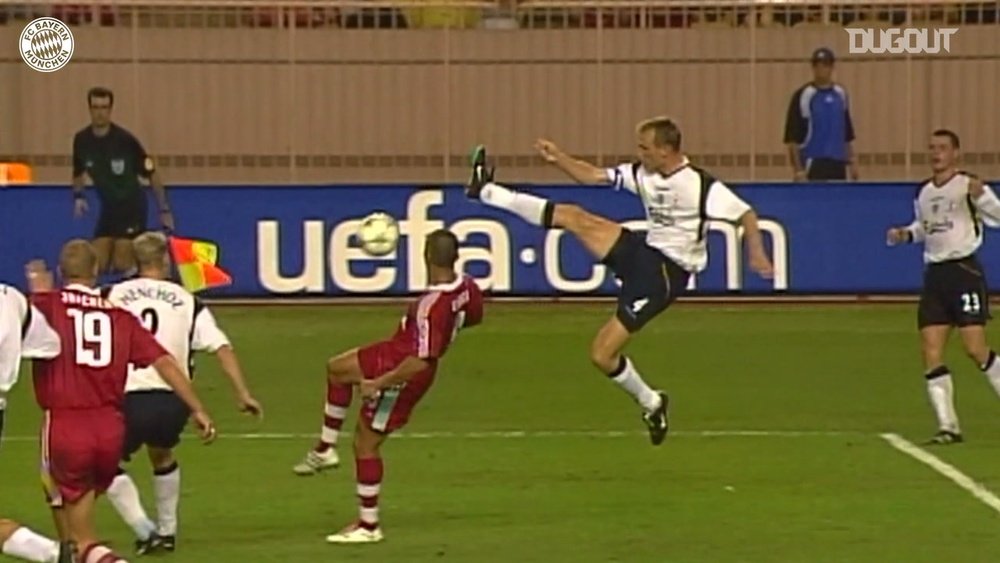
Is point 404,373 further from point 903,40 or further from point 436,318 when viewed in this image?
point 903,40

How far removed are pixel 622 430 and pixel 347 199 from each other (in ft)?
26.2

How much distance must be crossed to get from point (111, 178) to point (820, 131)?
7470mm

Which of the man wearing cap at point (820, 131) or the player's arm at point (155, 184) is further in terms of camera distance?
the man wearing cap at point (820, 131)

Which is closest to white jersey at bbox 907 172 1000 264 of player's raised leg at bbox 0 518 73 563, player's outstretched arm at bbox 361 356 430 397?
player's outstretched arm at bbox 361 356 430 397

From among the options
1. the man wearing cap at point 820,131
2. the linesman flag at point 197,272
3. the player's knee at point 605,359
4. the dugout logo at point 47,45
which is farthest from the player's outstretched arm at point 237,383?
the dugout logo at point 47,45

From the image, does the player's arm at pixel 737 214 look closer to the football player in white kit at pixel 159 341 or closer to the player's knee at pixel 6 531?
the football player in white kit at pixel 159 341

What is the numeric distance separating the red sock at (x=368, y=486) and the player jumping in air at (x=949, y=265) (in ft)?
16.5

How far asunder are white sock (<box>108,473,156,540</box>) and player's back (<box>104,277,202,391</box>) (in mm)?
461

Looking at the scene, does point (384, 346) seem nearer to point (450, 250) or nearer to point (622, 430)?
point (450, 250)

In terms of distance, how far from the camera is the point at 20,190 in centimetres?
2444

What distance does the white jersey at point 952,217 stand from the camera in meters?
16.1

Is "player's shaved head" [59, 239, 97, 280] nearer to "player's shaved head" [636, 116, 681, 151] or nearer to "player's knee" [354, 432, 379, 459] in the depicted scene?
"player's knee" [354, 432, 379, 459]

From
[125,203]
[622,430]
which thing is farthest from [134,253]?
[125,203]

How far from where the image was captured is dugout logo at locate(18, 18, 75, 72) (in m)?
29.4
